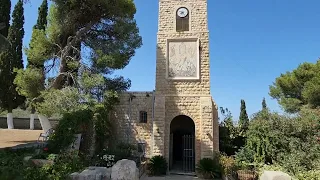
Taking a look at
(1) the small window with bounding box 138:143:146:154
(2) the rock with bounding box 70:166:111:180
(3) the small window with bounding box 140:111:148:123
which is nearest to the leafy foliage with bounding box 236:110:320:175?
(1) the small window with bounding box 138:143:146:154

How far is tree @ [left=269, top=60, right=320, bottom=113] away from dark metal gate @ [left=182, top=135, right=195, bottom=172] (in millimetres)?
12036

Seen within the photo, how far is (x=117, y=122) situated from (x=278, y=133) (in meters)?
8.58

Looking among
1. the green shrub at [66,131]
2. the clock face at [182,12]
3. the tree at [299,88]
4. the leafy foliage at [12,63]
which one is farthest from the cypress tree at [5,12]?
the tree at [299,88]

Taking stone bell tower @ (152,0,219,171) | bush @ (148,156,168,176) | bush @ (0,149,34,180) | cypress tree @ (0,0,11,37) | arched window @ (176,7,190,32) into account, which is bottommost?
bush @ (148,156,168,176)

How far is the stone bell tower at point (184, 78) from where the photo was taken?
462 inches

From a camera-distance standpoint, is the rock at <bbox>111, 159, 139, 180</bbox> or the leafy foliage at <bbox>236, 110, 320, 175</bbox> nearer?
the rock at <bbox>111, 159, 139, 180</bbox>

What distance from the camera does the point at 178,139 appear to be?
15.1 m

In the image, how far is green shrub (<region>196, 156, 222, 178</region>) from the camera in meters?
10.5

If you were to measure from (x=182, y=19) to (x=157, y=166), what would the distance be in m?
7.83

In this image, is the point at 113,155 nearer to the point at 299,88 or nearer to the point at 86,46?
the point at 86,46

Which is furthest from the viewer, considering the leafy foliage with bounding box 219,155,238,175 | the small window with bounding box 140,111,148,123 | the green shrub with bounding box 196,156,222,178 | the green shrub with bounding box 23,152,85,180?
the small window with bounding box 140,111,148,123

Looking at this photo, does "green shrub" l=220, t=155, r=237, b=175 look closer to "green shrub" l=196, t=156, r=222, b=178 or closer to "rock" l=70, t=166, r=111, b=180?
"green shrub" l=196, t=156, r=222, b=178

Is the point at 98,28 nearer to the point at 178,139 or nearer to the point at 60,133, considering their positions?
the point at 60,133

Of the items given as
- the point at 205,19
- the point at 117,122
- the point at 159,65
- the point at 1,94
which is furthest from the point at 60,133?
the point at 1,94
